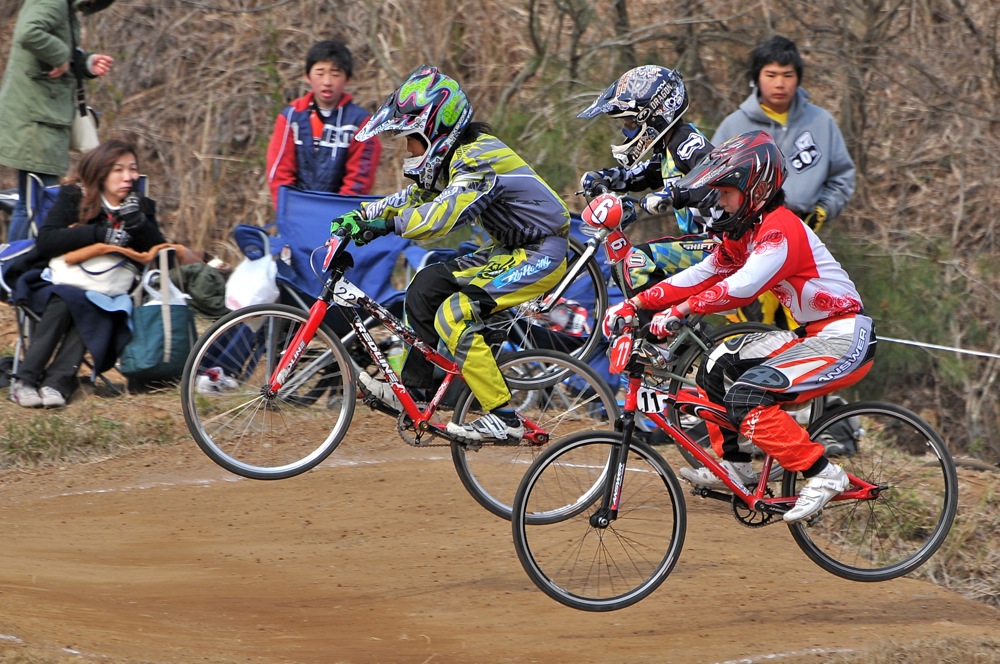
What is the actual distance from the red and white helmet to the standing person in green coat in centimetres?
496

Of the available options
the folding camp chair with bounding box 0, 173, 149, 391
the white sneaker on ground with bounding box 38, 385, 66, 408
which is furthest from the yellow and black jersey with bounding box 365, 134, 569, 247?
the white sneaker on ground with bounding box 38, 385, 66, 408

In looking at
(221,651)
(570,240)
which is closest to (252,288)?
(570,240)

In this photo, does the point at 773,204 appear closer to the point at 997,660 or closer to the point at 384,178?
the point at 997,660

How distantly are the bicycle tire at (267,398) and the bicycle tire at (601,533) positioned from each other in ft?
4.64

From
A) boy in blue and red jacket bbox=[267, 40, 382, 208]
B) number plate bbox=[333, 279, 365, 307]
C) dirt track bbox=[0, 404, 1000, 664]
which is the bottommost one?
dirt track bbox=[0, 404, 1000, 664]

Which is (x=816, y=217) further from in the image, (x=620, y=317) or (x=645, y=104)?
(x=620, y=317)

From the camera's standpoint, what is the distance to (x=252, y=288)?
7867 mm

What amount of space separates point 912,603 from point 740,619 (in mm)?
1068

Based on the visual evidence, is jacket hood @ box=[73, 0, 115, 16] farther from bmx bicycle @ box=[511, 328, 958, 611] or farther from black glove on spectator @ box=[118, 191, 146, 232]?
bmx bicycle @ box=[511, 328, 958, 611]

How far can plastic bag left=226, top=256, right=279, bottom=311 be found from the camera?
7828 millimetres

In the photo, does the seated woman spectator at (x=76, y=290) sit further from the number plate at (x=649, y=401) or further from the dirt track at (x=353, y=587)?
the number plate at (x=649, y=401)

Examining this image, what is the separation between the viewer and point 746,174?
215 inches

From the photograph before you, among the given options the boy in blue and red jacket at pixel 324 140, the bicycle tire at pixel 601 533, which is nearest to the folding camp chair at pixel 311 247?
the boy in blue and red jacket at pixel 324 140

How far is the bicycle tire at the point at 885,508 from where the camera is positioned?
5773 millimetres
